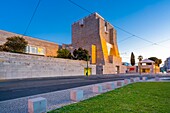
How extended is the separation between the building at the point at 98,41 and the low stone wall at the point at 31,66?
17.9 meters

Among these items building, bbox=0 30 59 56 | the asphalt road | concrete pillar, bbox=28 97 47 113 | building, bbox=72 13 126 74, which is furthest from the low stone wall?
concrete pillar, bbox=28 97 47 113

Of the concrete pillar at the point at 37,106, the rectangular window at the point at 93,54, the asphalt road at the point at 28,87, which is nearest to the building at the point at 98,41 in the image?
the rectangular window at the point at 93,54

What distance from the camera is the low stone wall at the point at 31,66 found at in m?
22.8

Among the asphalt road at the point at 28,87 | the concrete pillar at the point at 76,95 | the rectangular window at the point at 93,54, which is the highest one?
the rectangular window at the point at 93,54

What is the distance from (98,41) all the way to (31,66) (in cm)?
3828

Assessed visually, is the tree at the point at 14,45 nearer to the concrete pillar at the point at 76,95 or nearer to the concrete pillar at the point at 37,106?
the concrete pillar at the point at 76,95

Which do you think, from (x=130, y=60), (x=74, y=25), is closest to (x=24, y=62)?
(x=74, y=25)

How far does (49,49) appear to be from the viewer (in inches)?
2131

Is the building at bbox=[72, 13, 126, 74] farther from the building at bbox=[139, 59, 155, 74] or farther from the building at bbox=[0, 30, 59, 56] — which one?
the building at bbox=[0, 30, 59, 56]

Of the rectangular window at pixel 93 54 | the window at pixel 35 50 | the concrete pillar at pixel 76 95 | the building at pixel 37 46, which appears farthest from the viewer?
the rectangular window at pixel 93 54

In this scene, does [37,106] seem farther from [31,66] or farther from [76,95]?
[31,66]

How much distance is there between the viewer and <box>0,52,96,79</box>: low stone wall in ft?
74.6

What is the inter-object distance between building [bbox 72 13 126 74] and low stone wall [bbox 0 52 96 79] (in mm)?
17891

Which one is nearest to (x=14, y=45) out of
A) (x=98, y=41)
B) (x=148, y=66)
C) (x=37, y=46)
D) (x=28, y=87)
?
(x=37, y=46)
